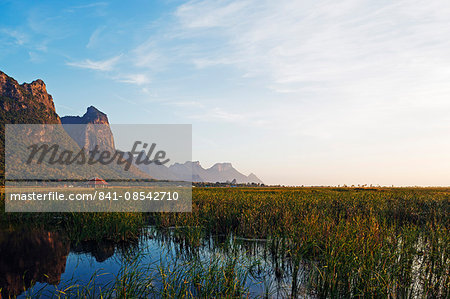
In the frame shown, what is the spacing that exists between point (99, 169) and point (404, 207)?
122 metres

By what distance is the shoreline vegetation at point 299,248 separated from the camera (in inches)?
257

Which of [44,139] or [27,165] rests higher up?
[44,139]

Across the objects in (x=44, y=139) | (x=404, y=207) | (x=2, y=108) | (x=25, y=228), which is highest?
(x=2, y=108)

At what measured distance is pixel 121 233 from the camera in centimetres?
1318

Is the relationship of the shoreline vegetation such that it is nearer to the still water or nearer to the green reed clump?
the green reed clump

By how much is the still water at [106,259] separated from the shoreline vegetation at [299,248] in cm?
24

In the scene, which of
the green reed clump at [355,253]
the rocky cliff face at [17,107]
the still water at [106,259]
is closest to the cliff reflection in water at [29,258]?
the still water at [106,259]

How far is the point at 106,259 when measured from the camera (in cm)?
1085

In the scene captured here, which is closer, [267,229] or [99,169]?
[267,229]

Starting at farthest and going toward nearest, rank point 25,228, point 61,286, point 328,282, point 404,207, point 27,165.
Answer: point 27,165 < point 404,207 < point 25,228 < point 61,286 < point 328,282

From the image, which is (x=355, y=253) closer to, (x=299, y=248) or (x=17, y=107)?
(x=299, y=248)

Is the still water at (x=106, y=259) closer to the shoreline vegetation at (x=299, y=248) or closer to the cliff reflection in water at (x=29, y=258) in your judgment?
the cliff reflection in water at (x=29, y=258)

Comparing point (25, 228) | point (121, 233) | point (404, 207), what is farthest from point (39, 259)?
point (404, 207)

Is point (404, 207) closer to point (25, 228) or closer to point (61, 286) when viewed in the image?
point (61, 286)
